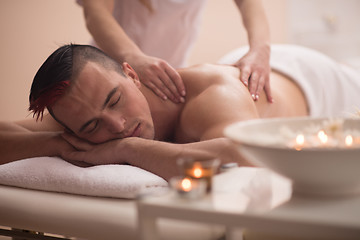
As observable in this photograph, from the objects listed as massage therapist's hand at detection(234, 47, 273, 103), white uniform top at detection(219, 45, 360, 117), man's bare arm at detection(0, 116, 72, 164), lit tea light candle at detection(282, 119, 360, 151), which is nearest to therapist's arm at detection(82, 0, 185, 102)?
massage therapist's hand at detection(234, 47, 273, 103)

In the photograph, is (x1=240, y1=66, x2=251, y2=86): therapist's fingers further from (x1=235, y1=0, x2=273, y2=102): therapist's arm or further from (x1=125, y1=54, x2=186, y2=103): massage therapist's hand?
(x1=125, y1=54, x2=186, y2=103): massage therapist's hand

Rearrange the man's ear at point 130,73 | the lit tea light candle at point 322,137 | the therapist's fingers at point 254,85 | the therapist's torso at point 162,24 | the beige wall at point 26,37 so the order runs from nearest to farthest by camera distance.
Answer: the lit tea light candle at point 322,137
the man's ear at point 130,73
the therapist's fingers at point 254,85
the therapist's torso at point 162,24
the beige wall at point 26,37

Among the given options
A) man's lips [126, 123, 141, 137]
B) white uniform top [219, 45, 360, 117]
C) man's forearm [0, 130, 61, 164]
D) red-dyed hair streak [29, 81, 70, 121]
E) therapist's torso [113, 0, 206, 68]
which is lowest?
man's forearm [0, 130, 61, 164]

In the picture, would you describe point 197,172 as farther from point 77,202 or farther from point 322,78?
point 322,78

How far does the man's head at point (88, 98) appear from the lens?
4.43ft

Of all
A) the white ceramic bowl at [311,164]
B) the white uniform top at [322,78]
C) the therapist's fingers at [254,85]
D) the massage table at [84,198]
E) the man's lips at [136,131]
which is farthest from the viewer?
the white uniform top at [322,78]

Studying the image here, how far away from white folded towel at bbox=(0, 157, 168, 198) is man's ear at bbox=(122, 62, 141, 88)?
1.23ft

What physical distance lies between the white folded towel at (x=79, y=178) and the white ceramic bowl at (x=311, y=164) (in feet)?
1.43

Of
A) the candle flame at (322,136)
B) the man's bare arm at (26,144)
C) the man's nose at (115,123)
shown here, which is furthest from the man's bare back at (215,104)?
the candle flame at (322,136)

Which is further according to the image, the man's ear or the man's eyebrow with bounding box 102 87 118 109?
the man's ear

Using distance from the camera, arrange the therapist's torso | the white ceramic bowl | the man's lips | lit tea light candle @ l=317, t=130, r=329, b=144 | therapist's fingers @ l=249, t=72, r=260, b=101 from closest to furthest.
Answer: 1. the white ceramic bowl
2. lit tea light candle @ l=317, t=130, r=329, b=144
3. the man's lips
4. therapist's fingers @ l=249, t=72, r=260, b=101
5. the therapist's torso

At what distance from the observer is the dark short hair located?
1356 millimetres

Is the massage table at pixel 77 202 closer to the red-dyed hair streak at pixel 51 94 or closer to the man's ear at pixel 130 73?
the red-dyed hair streak at pixel 51 94

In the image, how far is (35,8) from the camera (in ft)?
8.51
